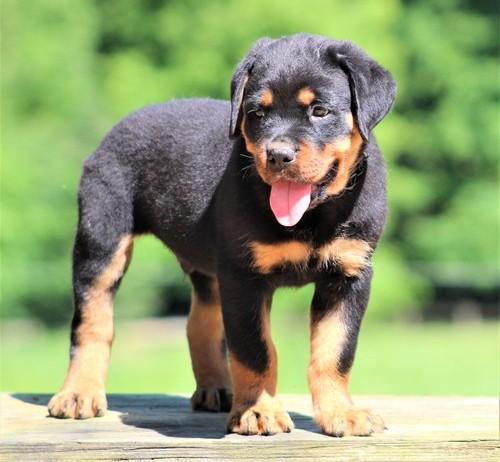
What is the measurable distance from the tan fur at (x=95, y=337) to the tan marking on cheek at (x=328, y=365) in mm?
1184

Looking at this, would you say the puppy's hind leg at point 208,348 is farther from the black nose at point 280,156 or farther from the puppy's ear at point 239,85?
the black nose at point 280,156

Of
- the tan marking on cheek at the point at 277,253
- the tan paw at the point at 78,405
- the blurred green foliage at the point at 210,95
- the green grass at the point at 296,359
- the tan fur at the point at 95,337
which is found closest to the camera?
the tan marking on cheek at the point at 277,253

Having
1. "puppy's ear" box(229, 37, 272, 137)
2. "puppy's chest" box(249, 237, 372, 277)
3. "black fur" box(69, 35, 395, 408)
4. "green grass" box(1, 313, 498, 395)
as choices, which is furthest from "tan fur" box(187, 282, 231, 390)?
"green grass" box(1, 313, 498, 395)

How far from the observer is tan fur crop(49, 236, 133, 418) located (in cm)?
564

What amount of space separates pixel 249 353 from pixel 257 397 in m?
0.19

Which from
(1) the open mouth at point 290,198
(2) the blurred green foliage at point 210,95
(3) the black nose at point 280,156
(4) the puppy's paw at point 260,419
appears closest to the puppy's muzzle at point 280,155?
(3) the black nose at point 280,156

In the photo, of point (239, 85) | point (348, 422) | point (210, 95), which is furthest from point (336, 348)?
point (210, 95)

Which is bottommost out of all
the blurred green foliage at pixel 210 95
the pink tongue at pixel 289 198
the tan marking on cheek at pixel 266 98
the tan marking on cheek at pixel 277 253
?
the tan marking on cheek at pixel 277 253

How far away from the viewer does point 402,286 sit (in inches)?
1093

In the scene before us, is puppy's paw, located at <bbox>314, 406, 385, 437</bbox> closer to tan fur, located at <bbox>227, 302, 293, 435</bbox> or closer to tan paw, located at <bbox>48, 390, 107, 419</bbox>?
tan fur, located at <bbox>227, 302, 293, 435</bbox>

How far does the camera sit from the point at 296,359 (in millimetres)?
18453

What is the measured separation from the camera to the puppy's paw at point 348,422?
4.77 meters

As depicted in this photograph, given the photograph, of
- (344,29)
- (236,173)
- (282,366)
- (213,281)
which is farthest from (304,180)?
(344,29)

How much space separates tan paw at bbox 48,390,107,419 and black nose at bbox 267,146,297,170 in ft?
5.46
